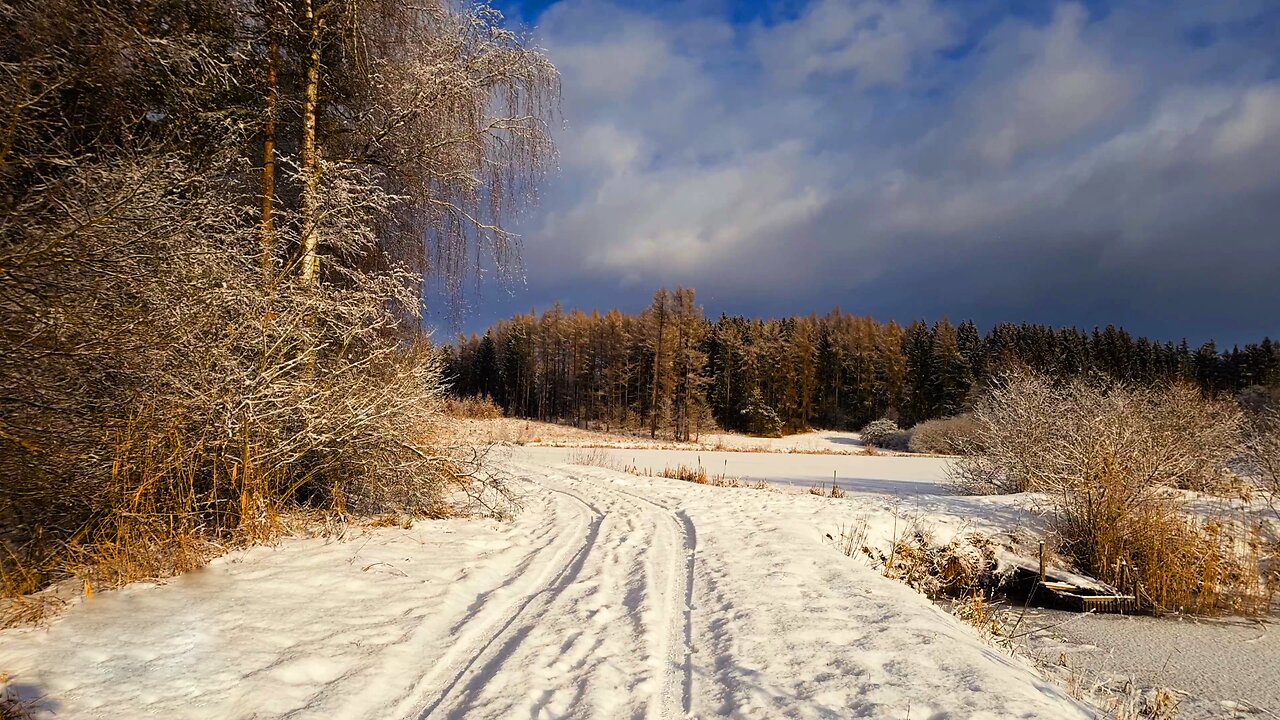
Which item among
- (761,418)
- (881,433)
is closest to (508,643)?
(881,433)

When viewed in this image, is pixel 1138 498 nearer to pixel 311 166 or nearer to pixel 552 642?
pixel 552 642

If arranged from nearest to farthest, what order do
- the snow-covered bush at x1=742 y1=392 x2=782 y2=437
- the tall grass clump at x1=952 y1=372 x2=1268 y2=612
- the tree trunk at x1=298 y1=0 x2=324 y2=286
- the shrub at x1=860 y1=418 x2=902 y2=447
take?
the tree trunk at x1=298 y1=0 x2=324 y2=286, the tall grass clump at x1=952 y1=372 x2=1268 y2=612, the shrub at x1=860 y1=418 x2=902 y2=447, the snow-covered bush at x1=742 y1=392 x2=782 y2=437

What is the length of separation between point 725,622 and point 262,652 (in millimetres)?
3052

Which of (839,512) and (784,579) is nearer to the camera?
(784,579)

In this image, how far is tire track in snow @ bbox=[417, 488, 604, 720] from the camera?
3.26 meters

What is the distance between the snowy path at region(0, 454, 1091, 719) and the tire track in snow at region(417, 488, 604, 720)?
17 millimetres

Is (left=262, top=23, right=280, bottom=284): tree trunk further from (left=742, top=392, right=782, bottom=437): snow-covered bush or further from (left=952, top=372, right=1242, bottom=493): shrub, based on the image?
(left=742, top=392, right=782, bottom=437): snow-covered bush

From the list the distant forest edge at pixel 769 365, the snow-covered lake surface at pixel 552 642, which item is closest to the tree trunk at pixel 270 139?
the snow-covered lake surface at pixel 552 642

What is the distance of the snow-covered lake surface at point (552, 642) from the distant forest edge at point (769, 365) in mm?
40046

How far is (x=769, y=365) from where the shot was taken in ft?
194

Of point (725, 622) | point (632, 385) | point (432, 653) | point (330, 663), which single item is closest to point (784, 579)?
point (725, 622)

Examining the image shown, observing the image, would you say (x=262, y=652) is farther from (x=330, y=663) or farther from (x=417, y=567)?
(x=417, y=567)

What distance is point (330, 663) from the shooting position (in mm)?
3469

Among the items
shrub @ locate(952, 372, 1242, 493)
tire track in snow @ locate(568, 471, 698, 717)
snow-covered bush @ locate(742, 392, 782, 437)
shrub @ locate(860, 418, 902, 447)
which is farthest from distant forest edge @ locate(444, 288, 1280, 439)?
tire track in snow @ locate(568, 471, 698, 717)
